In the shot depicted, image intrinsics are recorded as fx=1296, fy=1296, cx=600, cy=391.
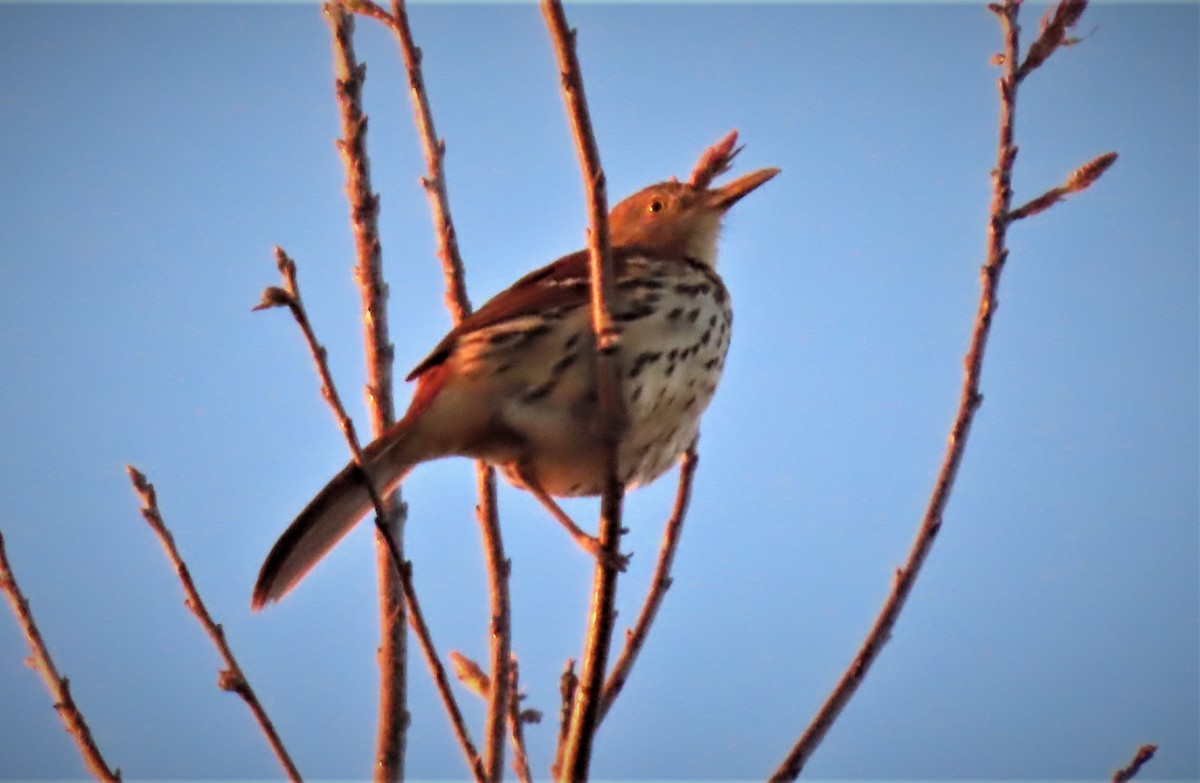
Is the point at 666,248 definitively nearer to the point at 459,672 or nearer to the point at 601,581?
the point at 459,672

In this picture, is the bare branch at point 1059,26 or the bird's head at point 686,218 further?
the bird's head at point 686,218

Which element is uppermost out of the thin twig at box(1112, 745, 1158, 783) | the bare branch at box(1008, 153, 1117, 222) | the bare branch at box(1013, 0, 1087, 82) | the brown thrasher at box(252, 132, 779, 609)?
the bare branch at box(1013, 0, 1087, 82)

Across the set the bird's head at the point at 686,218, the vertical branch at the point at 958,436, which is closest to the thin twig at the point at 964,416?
the vertical branch at the point at 958,436

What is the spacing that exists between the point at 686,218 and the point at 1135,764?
2.34m

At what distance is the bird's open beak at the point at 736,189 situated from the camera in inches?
169

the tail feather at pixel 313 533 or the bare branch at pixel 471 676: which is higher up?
the tail feather at pixel 313 533

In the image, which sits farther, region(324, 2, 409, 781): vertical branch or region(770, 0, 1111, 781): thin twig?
region(324, 2, 409, 781): vertical branch

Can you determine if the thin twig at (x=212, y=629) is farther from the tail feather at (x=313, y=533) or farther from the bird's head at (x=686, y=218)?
the bird's head at (x=686, y=218)

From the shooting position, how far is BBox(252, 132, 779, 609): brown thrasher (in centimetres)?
327

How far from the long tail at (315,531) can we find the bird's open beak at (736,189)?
66.9 inches

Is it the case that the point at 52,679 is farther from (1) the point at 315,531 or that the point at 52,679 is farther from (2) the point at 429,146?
(2) the point at 429,146

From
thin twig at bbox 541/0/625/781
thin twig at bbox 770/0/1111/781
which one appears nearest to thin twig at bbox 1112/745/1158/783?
thin twig at bbox 770/0/1111/781

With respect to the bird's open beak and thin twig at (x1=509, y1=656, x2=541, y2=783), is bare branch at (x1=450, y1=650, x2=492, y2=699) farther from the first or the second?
the bird's open beak

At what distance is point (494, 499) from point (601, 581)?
0.71 m
